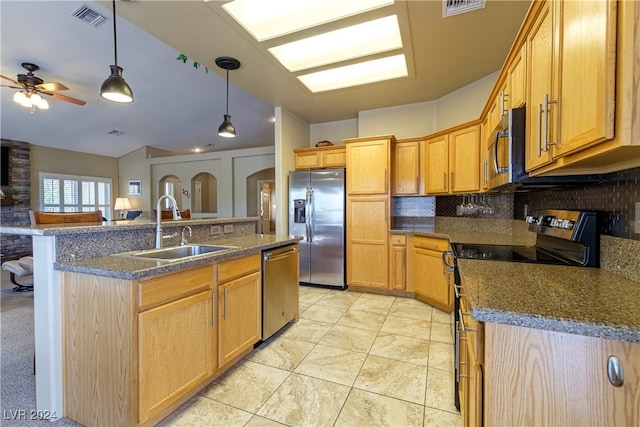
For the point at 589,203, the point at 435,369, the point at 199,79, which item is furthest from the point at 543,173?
the point at 199,79

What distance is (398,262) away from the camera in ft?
12.2

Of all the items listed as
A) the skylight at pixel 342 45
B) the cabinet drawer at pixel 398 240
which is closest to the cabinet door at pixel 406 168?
the cabinet drawer at pixel 398 240

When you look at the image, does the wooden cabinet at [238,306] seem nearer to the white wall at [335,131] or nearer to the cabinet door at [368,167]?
the cabinet door at [368,167]

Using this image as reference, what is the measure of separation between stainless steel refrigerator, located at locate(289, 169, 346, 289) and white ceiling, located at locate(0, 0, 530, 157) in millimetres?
1140

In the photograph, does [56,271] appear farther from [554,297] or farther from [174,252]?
[554,297]

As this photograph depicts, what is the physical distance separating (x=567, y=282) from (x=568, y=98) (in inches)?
29.2

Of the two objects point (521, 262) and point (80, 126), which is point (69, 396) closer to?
point (521, 262)

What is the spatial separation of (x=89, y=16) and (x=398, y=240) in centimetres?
438

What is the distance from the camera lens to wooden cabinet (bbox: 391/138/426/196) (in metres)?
3.81

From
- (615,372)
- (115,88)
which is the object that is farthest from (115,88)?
(615,372)

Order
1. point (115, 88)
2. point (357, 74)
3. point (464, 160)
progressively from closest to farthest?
point (115, 88)
point (464, 160)
point (357, 74)

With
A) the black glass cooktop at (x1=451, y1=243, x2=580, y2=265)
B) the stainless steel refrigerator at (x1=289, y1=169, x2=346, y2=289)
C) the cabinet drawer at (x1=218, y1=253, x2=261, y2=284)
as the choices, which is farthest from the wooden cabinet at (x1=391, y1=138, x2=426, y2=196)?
the cabinet drawer at (x1=218, y1=253, x2=261, y2=284)

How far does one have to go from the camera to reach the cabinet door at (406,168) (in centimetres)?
383

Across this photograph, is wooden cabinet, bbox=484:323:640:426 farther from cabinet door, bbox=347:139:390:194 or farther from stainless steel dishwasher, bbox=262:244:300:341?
cabinet door, bbox=347:139:390:194
